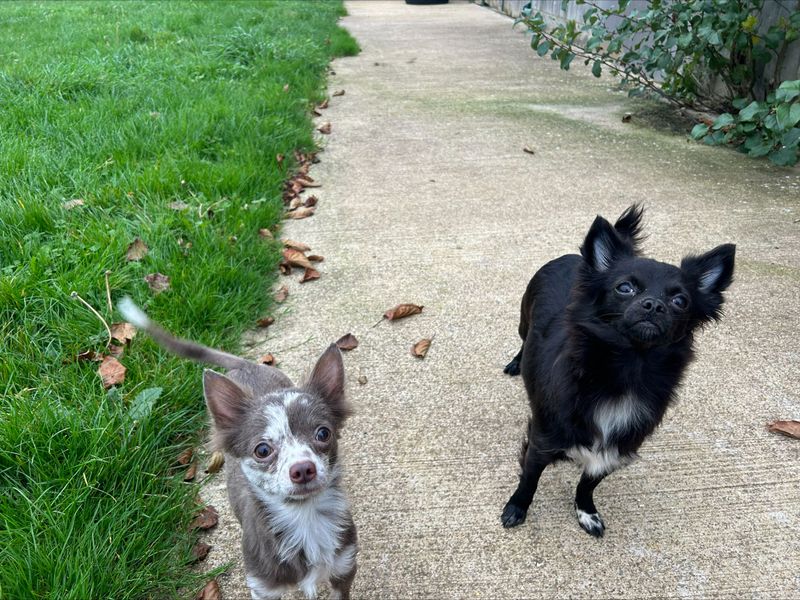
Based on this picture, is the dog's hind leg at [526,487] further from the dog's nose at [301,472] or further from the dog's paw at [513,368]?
the dog's nose at [301,472]

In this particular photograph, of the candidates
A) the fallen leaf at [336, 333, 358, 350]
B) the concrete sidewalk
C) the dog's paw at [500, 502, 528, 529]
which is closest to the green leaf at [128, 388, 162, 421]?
the concrete sidewalk

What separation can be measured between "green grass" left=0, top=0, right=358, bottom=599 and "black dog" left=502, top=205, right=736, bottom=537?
1461 millimetres

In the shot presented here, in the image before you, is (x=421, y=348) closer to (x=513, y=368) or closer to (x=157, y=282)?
(x=513, y=368)

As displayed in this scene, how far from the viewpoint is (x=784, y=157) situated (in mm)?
5168

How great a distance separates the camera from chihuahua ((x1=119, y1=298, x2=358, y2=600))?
1836mm

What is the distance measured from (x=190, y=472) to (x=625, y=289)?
6.12ft

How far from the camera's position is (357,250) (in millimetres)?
4203

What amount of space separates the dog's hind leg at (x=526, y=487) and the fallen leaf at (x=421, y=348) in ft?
3.21

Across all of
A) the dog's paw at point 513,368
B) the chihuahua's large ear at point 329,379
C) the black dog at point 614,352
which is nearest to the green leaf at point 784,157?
the dog's paw at point 513,368

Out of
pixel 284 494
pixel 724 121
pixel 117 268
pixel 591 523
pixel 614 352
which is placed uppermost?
pixel 614 352

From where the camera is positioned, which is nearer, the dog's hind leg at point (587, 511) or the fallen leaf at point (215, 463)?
the dog's hind leg at point (587, 511)

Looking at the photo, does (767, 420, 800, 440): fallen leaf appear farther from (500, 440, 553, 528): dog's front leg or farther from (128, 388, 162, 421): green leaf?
(128, 388, 162, 421): green leaf

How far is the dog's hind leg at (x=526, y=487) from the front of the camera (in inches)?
88.0

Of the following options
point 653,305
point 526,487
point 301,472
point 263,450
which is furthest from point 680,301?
point 263,450
